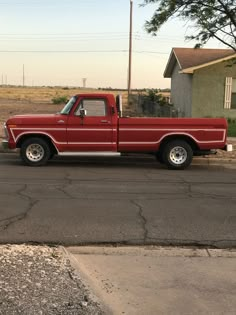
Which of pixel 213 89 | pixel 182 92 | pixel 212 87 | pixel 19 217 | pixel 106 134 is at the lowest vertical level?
pixel 19 217

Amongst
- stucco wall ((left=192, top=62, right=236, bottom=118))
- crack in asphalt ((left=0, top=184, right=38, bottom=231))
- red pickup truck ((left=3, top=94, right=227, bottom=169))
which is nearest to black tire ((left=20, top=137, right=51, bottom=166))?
red pickup truck ((left=3, top=94, right=227, bottom=169))

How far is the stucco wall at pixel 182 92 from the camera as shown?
98.1ft

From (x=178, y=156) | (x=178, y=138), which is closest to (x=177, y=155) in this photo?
(x=178, y=156)

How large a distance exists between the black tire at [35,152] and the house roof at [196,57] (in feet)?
51.6

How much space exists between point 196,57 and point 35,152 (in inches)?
777

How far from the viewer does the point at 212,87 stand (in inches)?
1128

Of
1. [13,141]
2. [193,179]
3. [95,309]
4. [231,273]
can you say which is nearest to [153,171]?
[193,179]

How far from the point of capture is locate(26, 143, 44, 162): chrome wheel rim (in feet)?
45.4

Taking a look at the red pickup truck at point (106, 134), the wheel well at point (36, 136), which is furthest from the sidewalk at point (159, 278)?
the wheel well at point (36, 136)

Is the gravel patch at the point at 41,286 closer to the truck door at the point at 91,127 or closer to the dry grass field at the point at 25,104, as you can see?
the truck door at the point at 91,127

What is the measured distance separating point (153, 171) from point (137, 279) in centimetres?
828

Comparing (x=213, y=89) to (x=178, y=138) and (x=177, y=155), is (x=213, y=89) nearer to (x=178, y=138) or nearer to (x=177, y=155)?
(x=178, y=138)

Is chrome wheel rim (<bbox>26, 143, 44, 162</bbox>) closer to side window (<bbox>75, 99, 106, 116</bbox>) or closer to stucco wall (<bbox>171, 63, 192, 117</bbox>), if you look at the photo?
side window (<bbox>75, 99, 106, 116</bbox>)

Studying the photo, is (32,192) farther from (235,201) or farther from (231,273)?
(231,273)
